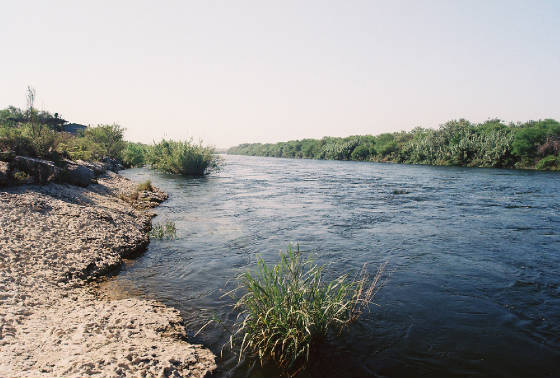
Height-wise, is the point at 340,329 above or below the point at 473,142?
below

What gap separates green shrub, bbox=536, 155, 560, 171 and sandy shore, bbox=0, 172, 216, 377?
58592mm

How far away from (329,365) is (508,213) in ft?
52.0

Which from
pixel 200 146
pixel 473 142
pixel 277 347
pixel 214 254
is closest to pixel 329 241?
pixel 214 254

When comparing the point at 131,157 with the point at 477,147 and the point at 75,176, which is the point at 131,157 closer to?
the point at 75,176

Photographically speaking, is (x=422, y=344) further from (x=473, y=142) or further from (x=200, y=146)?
(x=473, y=142)

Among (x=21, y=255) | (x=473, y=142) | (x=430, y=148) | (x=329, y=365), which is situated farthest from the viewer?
(x=430, y=148)

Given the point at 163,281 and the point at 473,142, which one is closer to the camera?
the point at 163,281

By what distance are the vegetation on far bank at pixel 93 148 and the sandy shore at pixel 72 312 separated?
5452 millimetres

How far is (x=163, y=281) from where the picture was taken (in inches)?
299

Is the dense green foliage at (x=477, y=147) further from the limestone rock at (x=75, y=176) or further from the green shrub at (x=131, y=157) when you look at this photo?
the limestone rock at (x=75, y=176)

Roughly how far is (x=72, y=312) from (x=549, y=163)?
204 ft

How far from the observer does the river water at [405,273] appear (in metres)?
5.16

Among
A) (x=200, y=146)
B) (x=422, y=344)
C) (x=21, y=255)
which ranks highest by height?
(x=200, y=146)

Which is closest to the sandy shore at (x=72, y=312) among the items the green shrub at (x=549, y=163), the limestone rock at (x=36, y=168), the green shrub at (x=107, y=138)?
the limestone rock at (x=36, y=168)
